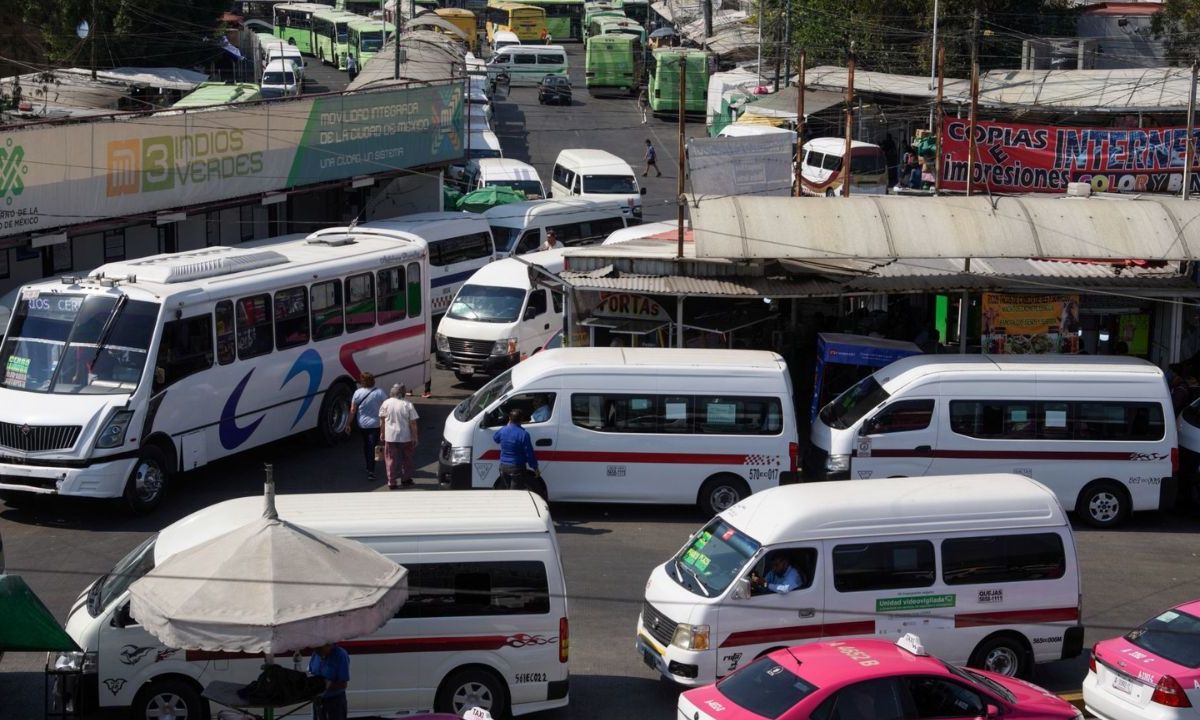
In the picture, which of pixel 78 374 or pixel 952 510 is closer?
pixel 952 510

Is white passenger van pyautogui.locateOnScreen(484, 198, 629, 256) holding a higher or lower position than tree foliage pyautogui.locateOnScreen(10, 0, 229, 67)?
lower

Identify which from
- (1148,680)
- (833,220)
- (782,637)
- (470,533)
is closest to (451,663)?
(470,533)

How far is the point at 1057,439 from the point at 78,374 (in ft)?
40.5

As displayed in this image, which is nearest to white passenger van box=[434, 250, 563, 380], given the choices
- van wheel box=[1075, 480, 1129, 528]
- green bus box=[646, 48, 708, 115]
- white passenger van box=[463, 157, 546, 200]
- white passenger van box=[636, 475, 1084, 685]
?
van wheel box=[1075, 480, 1129, 528]

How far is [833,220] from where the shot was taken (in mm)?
20531

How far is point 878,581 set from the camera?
40.2 ft

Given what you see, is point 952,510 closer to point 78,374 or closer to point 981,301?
point 981,301

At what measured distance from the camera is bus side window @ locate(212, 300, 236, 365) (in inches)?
723

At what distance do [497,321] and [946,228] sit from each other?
26.9 ft

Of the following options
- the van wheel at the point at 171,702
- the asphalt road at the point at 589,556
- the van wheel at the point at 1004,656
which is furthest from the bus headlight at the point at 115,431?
the van wheel at the point at 1004,656

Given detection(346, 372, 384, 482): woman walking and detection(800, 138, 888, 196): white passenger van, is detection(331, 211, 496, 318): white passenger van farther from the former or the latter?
detection(800, 138, 888, 196): white passenger van

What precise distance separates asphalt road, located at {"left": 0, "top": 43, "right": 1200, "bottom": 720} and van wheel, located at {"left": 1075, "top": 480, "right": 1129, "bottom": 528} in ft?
0.52

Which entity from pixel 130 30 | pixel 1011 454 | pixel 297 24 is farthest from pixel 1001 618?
pixel 297 24

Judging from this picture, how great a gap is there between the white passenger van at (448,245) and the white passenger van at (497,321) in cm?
269
